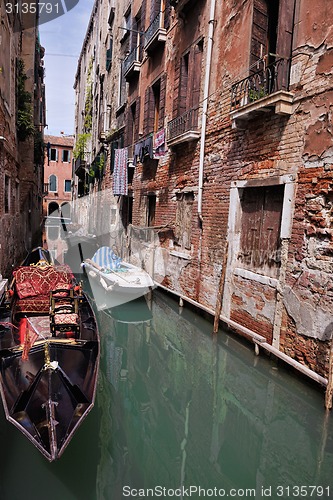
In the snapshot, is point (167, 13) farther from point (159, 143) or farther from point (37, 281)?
point (37, 281)

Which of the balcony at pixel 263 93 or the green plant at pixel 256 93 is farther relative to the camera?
the green plant at pixel 256 93

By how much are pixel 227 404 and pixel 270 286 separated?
5.53ft

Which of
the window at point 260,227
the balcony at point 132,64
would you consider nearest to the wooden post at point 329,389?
the window at point 260,227

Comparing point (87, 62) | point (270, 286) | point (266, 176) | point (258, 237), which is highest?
point (87, 62)

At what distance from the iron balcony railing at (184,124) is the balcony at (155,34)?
2.34 meters

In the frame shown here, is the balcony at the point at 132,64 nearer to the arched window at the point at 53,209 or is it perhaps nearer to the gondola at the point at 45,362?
the gondola at the point at 45,362

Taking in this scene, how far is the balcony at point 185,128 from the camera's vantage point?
7375 millimetres

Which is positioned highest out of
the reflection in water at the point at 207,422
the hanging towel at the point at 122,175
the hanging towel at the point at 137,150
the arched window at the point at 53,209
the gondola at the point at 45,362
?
the hanging towel at the point at 137,150

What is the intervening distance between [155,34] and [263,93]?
5.30 metres

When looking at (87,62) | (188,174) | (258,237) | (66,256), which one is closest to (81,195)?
(87,62)

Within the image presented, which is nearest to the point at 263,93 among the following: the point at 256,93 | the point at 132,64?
the point at 256,93

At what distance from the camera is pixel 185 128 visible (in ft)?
25.6

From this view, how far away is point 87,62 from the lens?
2311cm

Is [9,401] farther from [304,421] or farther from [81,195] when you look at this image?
[81,195]
